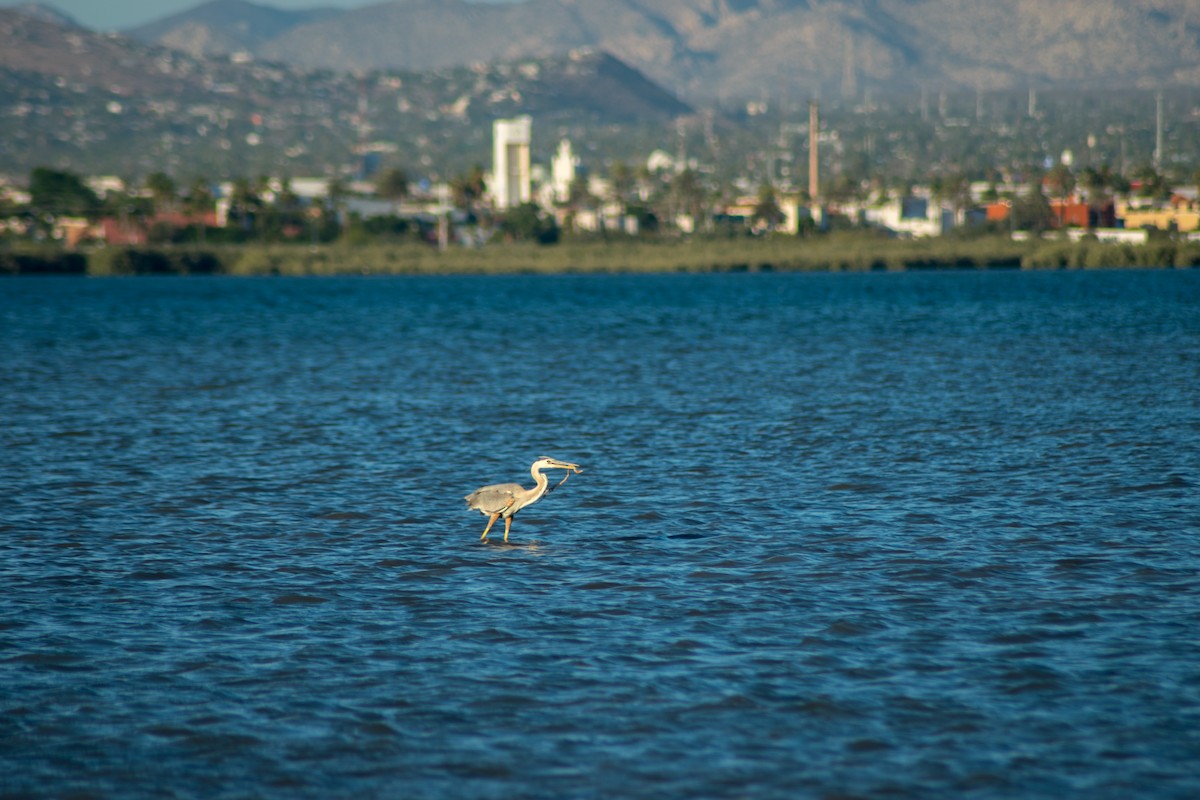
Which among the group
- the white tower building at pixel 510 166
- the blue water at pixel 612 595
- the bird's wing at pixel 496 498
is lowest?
the blue water at pixel 612 595

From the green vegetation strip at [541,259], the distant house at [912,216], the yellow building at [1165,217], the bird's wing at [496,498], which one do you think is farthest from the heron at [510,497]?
the distant house at [912,216]

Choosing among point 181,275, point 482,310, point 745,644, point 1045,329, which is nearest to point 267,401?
point 745,644

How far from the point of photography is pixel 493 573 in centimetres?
1373

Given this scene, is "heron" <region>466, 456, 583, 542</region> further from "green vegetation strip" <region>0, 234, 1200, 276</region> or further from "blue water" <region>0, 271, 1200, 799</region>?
"green vegetation strip" <region>0, 234, 1200, 276</region>

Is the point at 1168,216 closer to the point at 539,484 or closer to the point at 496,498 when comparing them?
the point at 539,484

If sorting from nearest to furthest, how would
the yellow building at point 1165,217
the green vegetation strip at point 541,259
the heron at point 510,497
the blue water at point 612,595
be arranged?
1. the blue water at point 612,595
2. the heron at point 510,497
3. the green vegetation strip at point 541,259
4. the yellow building at point 1165,217

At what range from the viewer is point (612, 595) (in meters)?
12.8

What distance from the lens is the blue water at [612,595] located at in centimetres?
900

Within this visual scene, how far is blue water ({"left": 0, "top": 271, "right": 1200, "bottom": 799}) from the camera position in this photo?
9.00 meters

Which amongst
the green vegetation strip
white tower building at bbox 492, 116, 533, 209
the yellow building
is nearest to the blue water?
the green vegetation strip

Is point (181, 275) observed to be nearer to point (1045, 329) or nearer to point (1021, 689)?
point (1045, 329)

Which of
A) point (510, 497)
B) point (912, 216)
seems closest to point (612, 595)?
point (510, 497)

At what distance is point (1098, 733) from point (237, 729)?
5.72 m

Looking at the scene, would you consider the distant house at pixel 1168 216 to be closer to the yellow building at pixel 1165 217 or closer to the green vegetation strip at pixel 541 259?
the yellow building at pixel 1165 217
